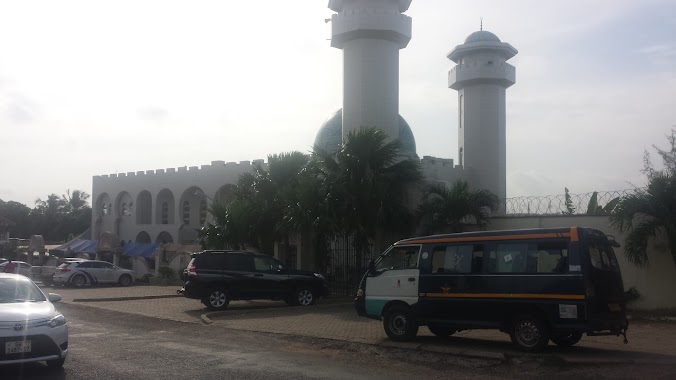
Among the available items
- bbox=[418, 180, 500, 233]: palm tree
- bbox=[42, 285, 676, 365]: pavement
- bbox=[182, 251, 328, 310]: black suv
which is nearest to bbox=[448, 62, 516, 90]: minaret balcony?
bbox=[418, 180, 500, 233]: palm tree

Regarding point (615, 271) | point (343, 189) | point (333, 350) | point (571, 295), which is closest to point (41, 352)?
point (333, 350)

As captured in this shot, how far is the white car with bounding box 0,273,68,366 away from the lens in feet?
30.9

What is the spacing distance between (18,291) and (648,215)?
50.1 feet

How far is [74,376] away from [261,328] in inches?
270

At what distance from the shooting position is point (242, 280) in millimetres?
21297

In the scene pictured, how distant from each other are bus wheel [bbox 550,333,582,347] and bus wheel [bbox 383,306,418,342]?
2.74m

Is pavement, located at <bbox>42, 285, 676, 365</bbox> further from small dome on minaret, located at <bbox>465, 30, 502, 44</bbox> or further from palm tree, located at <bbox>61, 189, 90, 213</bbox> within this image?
palm tree, located at <bbox>61, 189, 90, 213</bbox>

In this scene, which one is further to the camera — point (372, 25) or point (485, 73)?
point (485, 73)

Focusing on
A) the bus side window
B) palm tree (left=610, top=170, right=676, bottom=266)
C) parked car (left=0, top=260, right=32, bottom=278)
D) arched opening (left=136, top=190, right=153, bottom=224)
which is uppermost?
arched opening (left=136, top=190, right=153, bottom=224)

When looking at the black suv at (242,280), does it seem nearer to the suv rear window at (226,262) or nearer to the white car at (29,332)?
the suv rear window at (226,262)

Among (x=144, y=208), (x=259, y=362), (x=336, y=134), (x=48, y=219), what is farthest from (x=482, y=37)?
(x=48, y=219)

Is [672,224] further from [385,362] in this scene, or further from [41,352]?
[41,352]

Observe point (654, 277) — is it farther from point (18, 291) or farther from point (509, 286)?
point (18, 291)

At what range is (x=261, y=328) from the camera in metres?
16.3
